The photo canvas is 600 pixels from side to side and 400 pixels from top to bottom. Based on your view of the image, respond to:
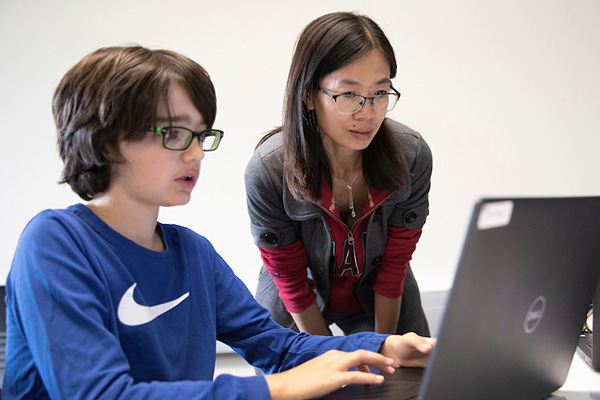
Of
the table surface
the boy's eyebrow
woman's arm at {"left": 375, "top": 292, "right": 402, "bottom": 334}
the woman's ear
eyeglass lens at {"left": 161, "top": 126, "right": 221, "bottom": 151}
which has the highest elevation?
the woman's ear

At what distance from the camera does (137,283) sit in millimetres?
905

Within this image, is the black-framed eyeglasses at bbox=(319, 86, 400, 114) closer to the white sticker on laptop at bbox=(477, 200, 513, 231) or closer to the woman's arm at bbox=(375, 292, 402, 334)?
the woman's arm at bbox=(375, 292, 402, 334)

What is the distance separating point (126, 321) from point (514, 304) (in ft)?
1.77

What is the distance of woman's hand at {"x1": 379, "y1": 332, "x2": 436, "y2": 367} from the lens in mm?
950

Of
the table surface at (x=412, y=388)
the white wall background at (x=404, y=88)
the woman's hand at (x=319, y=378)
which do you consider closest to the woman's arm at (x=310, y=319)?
the table surface at (x=412, y=388)

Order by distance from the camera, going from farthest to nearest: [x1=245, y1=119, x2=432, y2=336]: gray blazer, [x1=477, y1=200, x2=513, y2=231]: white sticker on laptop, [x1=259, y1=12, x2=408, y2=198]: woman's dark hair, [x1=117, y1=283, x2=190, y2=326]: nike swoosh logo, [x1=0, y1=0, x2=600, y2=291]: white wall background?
[x1=0, y1=0, x2=600, y2=291]: white wall background < [x1=245, y1=119, x2=432, y2=336]: gray blazer < [x1=259, y1=12, x2=408, y2=198]: woman's dark hair < [x1=117, y1=283, x2=190, y2=326]: nike swoosh logo < [x1=477, y1=200, x2=513, y2=231]: white sticker on laptop

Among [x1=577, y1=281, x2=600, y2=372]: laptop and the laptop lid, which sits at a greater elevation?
the laptop lid

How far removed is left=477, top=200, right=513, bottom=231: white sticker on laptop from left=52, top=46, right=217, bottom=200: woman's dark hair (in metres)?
0.53

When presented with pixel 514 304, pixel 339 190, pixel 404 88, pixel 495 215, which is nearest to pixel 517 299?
pixel 514 304

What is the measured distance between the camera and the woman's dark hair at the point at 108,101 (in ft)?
2.91

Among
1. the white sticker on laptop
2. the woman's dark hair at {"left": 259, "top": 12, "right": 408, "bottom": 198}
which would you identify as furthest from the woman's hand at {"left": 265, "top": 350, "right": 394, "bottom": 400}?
the woman's dark hair at {"left": 259, "top": 12, "right": 408, "bottom": 198}

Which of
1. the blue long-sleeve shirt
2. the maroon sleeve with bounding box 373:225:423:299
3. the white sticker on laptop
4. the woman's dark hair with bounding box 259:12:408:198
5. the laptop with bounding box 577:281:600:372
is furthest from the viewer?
the maroon sleeve with bounding box 373:225:423:299

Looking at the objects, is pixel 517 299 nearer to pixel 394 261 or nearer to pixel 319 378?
pixel 319 378

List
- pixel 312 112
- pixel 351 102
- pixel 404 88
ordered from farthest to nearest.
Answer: pixel 404 88 → pixel 312 112 → pixel 351 102
